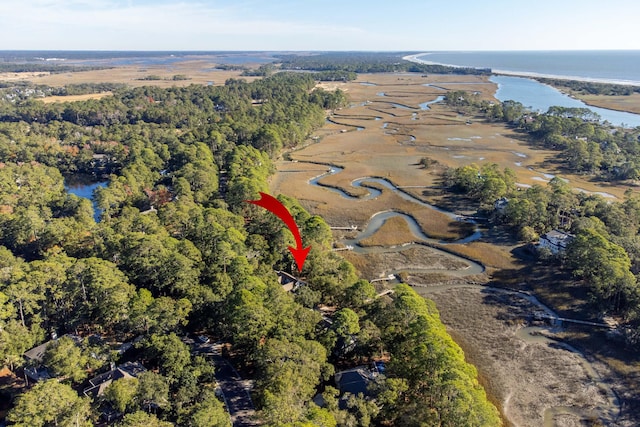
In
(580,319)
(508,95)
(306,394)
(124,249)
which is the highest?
(508,95)

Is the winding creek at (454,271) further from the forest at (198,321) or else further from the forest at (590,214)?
the forest at (198,321)

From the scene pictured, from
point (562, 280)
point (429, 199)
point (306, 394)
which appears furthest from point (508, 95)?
point (306, 394)

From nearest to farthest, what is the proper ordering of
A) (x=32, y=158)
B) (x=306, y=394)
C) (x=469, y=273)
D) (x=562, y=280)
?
1. (x=306, y=394)
2. (x=562, y=280)
3. (x=469, y=273)
4. (x=32, y=158)

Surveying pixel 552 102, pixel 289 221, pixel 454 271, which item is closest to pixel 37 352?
pixel 289 221

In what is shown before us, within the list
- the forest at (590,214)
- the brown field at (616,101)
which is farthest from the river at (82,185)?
the brown field at (616,101)

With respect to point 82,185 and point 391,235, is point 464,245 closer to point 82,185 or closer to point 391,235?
point 391,235

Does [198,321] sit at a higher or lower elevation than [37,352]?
lower

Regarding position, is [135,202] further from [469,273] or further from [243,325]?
[469,273]
